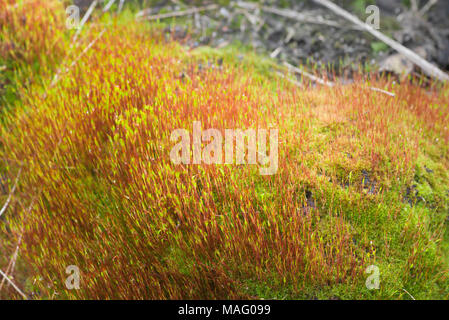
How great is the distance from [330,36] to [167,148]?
12.5 ft

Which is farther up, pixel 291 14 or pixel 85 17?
pixel 85 17

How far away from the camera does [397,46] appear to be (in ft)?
15.0

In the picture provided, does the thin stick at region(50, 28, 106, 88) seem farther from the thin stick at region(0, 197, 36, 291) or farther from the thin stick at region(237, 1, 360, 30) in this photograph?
the thin stick at region(237, 1, 360, 30)

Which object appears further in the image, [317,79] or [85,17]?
[85,17]

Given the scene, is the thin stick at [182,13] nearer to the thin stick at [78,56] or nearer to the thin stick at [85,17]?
the thin stick at [85,17]

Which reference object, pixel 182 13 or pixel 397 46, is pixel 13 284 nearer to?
pixel 182 13

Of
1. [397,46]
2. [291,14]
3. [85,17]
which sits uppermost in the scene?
[85,17]

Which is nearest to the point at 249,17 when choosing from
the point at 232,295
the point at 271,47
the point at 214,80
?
the point at 271,47

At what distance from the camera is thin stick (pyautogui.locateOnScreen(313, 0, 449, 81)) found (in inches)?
169

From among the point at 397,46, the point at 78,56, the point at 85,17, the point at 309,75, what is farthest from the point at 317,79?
the point at 85,17

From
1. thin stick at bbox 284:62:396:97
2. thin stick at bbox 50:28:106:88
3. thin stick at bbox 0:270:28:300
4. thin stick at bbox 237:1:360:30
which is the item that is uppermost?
thin stick at bbox 237:1:360:30

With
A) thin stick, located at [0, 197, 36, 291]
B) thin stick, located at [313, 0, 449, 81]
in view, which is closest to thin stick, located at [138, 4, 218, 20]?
thin stick, located at [313, 0, 449, 81]

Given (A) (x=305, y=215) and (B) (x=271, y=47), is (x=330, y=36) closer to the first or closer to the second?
(B) (x=271, y=47)

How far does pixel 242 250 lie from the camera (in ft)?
7.97
